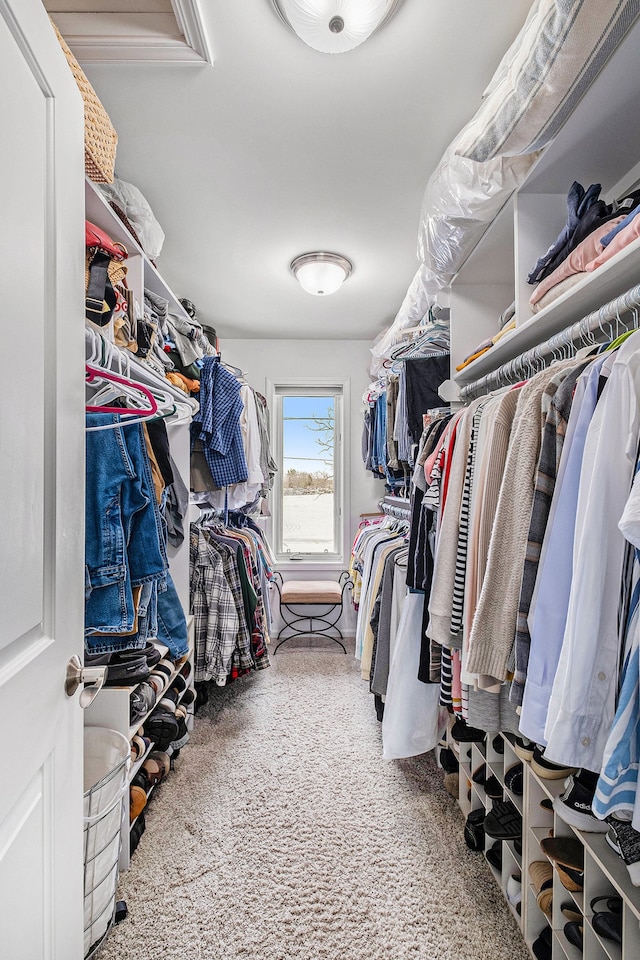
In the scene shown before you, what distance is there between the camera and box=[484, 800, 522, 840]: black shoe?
1.46 meters

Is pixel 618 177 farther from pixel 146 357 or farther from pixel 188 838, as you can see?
pixel 188 838

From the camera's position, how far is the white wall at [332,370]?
4.51 meters

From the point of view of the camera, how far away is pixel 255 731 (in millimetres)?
2689

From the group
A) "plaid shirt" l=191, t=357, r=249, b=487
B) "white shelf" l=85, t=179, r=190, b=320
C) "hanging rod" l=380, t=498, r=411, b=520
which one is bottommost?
"hanging rod" l=380, t=498, r=411, b=520

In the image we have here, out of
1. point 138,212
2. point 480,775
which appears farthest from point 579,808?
point 138,212

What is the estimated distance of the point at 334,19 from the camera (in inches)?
52.7

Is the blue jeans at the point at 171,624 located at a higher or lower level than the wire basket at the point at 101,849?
higher

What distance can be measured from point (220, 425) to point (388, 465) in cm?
99

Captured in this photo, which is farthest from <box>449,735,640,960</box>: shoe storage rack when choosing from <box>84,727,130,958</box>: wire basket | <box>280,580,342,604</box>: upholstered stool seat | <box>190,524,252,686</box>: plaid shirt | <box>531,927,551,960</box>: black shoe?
<box>280,580,342,604</box>: upholstered stool seat

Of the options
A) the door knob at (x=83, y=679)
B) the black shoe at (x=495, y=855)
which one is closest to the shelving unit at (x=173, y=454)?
the door knob at (x=83, y=679)

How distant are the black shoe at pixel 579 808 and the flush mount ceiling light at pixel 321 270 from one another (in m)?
2.55

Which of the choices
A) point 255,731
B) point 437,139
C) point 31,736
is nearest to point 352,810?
point 255,731

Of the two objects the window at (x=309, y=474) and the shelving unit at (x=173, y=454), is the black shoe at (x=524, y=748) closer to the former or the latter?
the shelving unit at (x=173, y=454)

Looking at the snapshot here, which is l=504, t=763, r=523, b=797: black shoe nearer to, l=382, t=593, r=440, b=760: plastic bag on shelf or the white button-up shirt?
l=382, t=593, r=440, b=760: plastic bag on shelf
